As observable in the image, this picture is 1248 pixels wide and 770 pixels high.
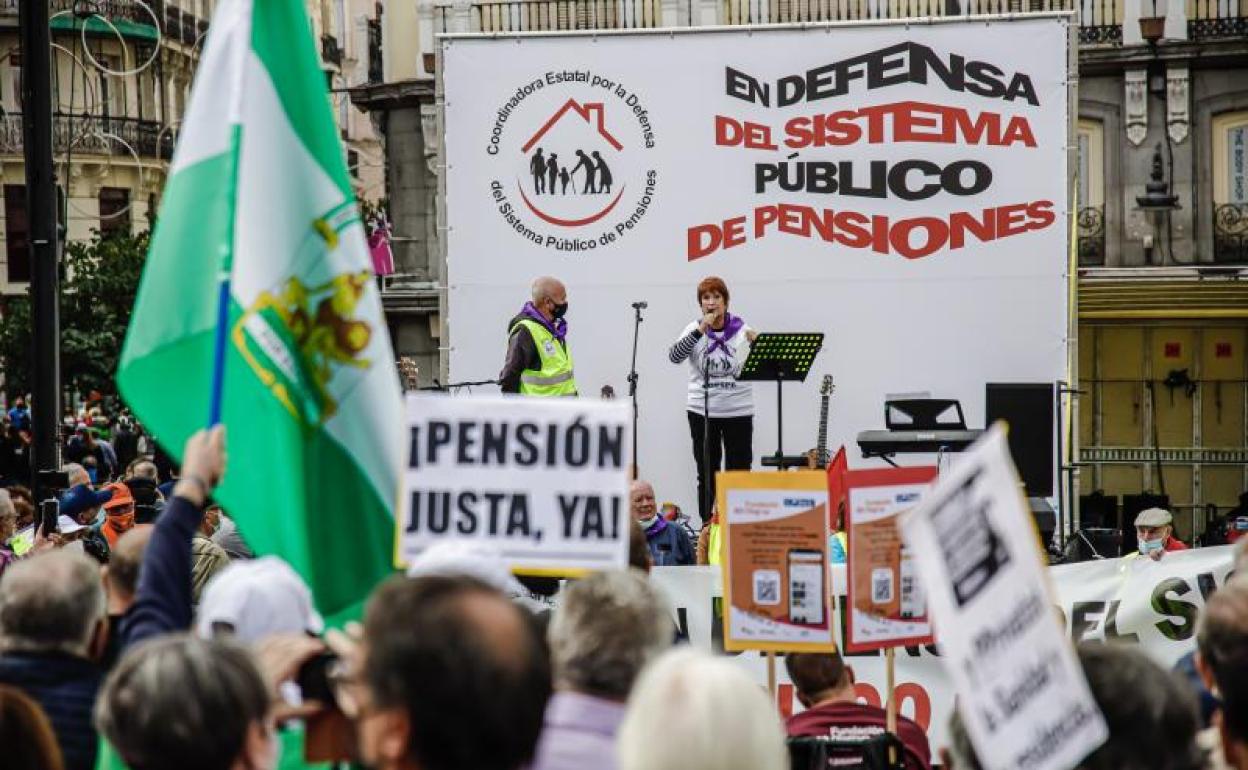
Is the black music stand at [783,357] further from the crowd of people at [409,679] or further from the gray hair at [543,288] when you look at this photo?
the crowd of people at [409,679]

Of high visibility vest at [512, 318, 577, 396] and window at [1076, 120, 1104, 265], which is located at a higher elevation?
window at [1076, 120, 1104, 265]

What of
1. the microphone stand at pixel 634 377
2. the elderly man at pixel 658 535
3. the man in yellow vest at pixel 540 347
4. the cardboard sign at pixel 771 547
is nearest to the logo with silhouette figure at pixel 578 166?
the microphone stand at pixel 634 377

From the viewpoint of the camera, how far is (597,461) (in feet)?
19.3

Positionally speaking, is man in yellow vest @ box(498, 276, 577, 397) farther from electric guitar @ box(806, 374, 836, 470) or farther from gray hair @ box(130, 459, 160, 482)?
gray hair @ box(130, 459, 160, 482)

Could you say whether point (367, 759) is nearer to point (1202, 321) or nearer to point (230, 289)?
point (230, 289)

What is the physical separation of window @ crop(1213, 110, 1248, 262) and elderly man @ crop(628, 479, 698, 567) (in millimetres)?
23602

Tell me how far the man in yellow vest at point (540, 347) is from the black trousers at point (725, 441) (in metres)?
1.07

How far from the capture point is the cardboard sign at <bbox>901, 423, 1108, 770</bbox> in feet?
12.5

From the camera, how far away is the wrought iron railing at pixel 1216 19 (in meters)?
33.9

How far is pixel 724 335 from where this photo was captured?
14453 millimetres

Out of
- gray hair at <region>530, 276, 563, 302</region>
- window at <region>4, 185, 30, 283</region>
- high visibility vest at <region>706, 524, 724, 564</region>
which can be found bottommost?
high visibility vest at <region>706, 524, 724, 564</region>

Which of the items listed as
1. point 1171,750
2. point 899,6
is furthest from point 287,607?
point 899,6

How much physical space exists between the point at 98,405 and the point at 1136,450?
54.2 ft

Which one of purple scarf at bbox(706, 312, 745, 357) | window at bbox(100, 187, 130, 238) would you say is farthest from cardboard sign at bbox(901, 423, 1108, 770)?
window at bbox(100, 187, 130, 238)
